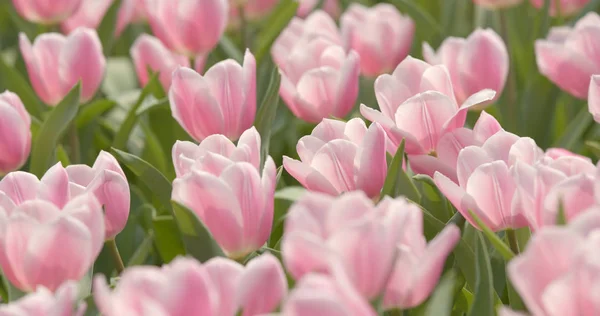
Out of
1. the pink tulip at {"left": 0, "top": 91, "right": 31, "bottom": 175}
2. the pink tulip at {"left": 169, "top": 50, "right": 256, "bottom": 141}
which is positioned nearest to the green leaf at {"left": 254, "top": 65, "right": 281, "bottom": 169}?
the pink tulip at {"left": 169, "top": 50, "right": 256, "bottom": 141}

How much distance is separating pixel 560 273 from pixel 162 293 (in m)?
0.26

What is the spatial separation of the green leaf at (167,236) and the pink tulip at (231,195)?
0.80 feet

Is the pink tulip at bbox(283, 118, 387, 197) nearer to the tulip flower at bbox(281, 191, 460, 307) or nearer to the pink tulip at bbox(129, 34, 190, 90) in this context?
the tulip flower at bbox(281, 191, 460, 307)

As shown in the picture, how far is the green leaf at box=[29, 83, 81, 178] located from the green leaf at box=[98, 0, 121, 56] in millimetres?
579

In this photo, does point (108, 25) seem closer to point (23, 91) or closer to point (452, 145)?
point (23, 91)

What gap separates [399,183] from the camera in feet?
3.33

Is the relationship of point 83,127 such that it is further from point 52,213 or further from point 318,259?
point 318,259

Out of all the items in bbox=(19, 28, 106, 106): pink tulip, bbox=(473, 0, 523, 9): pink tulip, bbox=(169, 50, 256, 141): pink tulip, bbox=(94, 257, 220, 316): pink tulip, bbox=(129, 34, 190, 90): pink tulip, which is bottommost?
bbox=(129, 34, 190, 90): pink tulip

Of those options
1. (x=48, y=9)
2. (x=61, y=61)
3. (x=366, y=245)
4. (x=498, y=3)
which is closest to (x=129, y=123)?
(x=61, y=61)

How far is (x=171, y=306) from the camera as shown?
61 centimetres

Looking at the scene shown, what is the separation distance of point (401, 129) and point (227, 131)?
25cm

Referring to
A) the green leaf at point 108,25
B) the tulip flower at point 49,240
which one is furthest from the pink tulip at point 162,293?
the green leaf at point 108,25

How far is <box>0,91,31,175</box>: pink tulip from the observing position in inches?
44.2

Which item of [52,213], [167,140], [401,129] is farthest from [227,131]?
[167,140]
